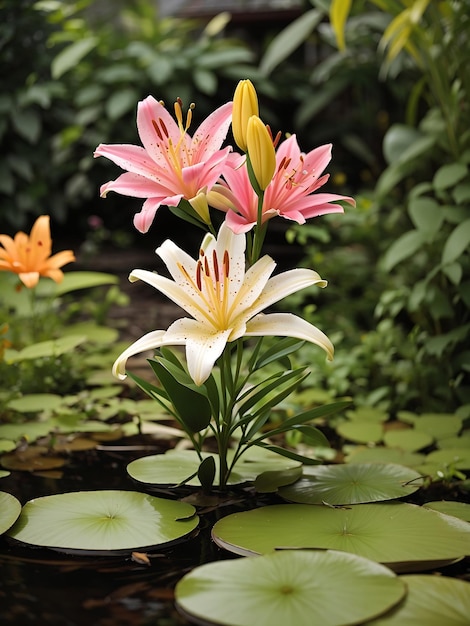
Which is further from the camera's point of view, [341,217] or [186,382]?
[341,217]

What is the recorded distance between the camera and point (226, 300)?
42.3 inches

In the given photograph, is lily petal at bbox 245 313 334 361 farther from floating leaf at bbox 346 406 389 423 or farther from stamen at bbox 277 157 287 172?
floating leaf at bbox 346 406 389 423

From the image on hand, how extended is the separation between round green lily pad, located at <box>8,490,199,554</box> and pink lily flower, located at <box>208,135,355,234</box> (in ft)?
1.43

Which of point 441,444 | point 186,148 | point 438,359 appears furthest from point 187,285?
point 438,359

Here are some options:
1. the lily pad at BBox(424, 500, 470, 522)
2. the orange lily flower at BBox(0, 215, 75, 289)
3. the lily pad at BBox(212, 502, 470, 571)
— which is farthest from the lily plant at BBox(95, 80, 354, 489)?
the orange lily flower at BBox(0, 215, 75, 289)

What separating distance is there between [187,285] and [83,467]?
48 cm

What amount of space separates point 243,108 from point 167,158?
135 millimetres

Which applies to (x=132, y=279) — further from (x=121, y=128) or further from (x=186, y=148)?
(x=121, y=128)

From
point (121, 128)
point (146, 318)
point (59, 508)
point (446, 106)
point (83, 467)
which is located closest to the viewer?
point (59, 508)

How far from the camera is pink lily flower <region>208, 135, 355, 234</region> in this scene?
43.5 inches

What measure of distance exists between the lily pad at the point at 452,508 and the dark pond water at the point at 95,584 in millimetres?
310

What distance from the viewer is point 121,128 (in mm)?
3410

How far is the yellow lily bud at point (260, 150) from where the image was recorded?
3.33 ft

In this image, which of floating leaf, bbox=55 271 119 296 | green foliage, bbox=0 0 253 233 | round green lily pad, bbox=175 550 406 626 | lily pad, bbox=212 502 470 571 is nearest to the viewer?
round green lily pad, bbox=175 550 406 626
